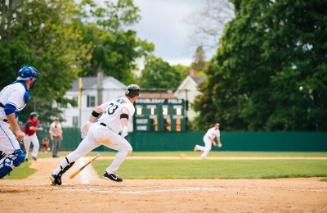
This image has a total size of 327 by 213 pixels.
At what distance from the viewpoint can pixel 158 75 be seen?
11025 centimetres

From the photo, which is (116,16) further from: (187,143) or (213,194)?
(213,194)

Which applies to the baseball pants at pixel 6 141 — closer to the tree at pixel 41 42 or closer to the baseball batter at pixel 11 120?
the baseball batter at pixel 11 120

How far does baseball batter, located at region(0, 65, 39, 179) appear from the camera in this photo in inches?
422

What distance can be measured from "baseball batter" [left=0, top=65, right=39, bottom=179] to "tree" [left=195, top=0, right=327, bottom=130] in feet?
121

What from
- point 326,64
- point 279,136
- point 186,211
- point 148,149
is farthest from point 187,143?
point 186,211

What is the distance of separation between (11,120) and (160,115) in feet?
98.9

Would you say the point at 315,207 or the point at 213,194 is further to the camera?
the point at 213,194

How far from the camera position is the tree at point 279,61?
47.3 m

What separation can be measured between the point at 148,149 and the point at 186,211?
36.6m

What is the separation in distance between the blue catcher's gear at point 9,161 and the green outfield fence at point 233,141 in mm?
33025

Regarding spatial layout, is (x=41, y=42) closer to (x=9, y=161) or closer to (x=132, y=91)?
(x=132, y=91)

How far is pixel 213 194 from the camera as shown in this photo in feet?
35.3

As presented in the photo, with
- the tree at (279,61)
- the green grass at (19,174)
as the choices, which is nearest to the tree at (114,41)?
the tree at (279,61)

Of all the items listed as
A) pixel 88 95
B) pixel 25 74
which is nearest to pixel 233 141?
pixel 88 95
